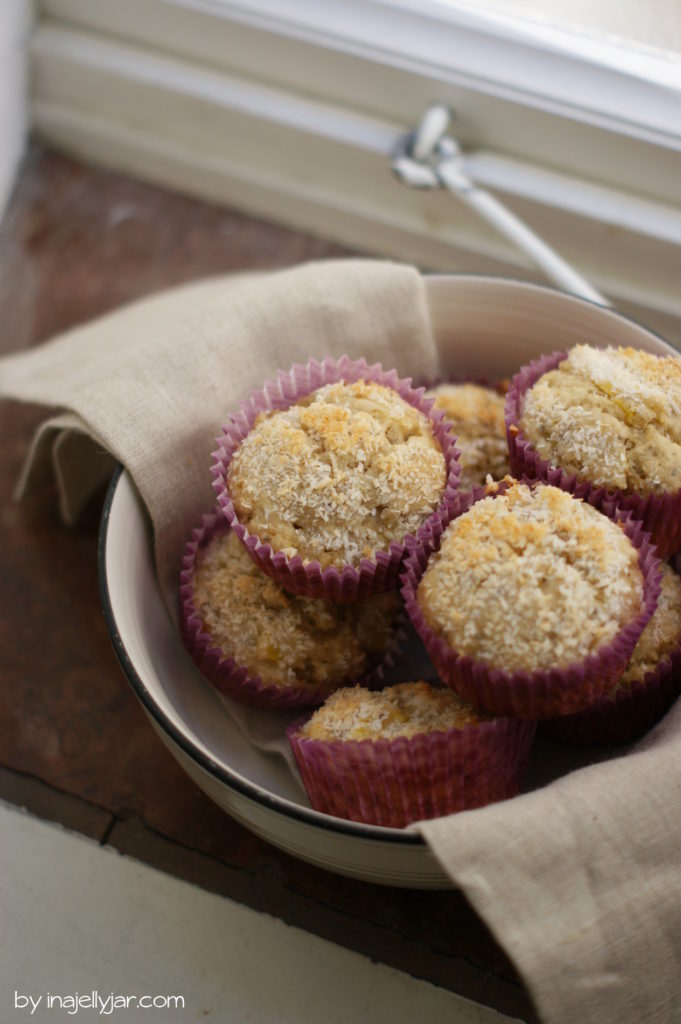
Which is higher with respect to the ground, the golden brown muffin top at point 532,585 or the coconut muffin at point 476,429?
the golden brown muffin top at point 532,585

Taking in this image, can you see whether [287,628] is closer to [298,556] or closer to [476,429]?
[298,556]

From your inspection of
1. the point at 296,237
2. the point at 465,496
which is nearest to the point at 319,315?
the point at 465,496

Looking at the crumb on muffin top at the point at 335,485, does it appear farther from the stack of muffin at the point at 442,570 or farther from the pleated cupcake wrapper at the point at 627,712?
the pleated cupcake wrapper at the point at 627,712

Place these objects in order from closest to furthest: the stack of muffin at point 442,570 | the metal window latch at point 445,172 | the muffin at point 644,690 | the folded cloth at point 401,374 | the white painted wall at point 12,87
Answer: the folded cloth at point 401,374 → the stack of muffin at point 442,570 → the muffin at point 644,690 → the metal window latch at point 445,172 → the white painted wall at point 12,87

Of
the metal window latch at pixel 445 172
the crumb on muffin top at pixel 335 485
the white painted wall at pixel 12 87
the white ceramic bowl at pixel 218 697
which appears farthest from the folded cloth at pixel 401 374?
the white painted wall at pixel 12 87

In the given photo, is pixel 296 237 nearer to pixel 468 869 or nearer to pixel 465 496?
pixel 465 496

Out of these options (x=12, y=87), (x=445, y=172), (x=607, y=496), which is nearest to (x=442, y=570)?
(x=607, y=496)

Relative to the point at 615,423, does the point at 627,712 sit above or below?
below
